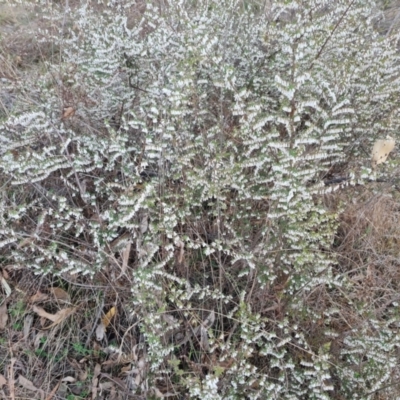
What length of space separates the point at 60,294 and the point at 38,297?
0.41 feet

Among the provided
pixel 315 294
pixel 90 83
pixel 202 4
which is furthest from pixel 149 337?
pixel 202 4

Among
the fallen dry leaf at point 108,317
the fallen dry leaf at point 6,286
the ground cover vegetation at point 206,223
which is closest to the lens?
the ground cover vegetation at point 206,223

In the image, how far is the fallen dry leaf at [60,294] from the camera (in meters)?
2.41

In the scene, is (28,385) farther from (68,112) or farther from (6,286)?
→ (68,112)

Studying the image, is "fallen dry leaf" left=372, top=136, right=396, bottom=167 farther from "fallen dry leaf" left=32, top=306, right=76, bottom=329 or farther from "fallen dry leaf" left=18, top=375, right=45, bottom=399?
"fallen dry leaf" left=18, top=375, right=45, bottom=399

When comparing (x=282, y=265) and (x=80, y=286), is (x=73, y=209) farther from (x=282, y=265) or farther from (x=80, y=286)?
(x=282, y=265)

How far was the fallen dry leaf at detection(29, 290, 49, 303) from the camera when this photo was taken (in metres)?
2.40

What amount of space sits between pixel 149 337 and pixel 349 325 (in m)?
0.99

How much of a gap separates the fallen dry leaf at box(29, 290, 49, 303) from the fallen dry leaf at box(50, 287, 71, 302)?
0.05m

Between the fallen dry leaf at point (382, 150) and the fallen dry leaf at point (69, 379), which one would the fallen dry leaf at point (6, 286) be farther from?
the fallen dry leaf at point (382, 150)

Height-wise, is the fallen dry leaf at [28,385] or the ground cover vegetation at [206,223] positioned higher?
the ground cover vegetation at [206,223]

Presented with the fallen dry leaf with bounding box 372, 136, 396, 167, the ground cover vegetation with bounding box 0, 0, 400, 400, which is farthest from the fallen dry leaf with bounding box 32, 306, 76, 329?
the fallen dry leaf with bounding box 372, 136, 396, 167

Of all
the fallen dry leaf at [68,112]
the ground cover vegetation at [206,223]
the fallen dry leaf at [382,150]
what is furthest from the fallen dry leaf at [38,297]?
the fallen dry leaf at [382,150]

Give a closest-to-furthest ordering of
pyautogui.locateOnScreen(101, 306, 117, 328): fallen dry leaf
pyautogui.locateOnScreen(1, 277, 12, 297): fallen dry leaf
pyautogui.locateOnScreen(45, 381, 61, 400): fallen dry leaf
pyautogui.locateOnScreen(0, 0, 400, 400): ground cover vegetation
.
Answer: pyautogui.locateOnScreen(0, 0, 400, 400): ground cover vegetation → pyautogui.locateOnScreen(45, 381, 61, 400): fallen dry leaf → pyautogui.locateOnScreen(101, 306, 117, 328): fallen dry leaf → pyautogui.locateOnScreen(1, 277, 12, 297): fallen dry leaf
